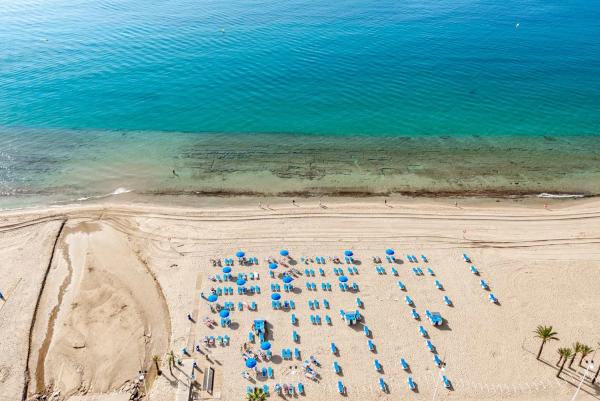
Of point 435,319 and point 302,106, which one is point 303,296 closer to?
point 435,319

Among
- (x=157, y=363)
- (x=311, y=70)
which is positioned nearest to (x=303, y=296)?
(x=157, y=363)

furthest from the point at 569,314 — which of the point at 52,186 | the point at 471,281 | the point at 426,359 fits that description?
the point at 52,186

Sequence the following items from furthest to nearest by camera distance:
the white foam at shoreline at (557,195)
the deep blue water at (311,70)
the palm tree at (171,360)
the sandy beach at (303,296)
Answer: the deep blue water at (311,70) → the white foam at shoreline at (557,195) → the palm tree at (171,360) → the sandy beach at (303,296)

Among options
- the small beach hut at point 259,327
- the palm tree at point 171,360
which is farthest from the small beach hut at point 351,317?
the palm tree at point 171,360

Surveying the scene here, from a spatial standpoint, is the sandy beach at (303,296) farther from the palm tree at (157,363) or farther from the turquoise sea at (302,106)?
the turquoise sea at (302,106)

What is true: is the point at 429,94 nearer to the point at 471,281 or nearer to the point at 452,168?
the point at 452,168

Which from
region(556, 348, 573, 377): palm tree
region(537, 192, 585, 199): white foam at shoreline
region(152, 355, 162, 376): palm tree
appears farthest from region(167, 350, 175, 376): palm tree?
region(537, 192, 585, 199): white foam at shoreline
